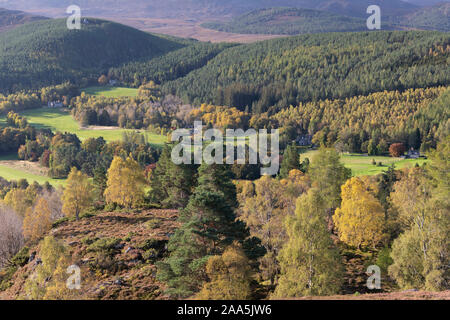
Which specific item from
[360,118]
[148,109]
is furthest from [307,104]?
[148,109]

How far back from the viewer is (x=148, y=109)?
185m

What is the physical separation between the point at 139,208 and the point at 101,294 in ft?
87.5

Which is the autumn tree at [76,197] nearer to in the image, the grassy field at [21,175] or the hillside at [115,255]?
the hillside at [115,255]

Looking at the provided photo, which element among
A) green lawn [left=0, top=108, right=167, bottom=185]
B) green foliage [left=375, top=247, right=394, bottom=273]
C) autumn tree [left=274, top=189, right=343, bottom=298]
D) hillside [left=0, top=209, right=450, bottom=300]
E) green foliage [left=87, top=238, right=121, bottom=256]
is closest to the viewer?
autumn tree [left=274, top=189, right=343, bottom=298]

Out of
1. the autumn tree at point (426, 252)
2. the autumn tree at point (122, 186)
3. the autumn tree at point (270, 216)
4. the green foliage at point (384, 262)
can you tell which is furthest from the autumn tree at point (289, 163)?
the autumn tree at point (426, 252)

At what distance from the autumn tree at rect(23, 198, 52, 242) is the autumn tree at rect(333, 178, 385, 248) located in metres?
39.0

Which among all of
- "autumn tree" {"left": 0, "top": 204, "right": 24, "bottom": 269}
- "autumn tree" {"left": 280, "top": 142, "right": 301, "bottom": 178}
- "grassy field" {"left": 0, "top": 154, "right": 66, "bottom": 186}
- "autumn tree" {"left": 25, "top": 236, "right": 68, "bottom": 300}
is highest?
"autumn tree" {"left": 25, "top": 236, "right": 68, "bottom": 300}

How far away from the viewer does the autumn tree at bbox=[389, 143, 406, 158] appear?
116438mm

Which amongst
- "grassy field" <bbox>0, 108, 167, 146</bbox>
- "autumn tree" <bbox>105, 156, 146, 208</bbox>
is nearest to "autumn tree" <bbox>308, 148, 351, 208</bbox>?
"autumn tree" <bbox>105, 156, 146, 208</bbox>

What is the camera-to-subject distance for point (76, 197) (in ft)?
183

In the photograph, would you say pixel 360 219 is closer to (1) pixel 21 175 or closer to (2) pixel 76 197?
(2) pixel 76 197

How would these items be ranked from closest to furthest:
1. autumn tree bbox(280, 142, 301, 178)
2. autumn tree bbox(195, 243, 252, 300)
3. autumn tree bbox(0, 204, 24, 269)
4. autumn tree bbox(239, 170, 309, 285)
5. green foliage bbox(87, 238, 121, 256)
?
autumn tree bbox(195, 243, 252, 300), autumn tree bbox(239, 170, 309, 285), green foliage bbox(87, 238, 121, 256), autumn tree bbox(0, 204, 24, 269), autumn tree bbox(280, 142, 301, 178)

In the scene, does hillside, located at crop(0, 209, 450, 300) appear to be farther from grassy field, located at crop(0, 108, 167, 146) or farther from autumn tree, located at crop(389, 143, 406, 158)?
grassy field, located at crop(0, 108, 167, 146)

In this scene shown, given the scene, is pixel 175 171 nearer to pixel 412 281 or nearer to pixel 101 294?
pixel 101 294
